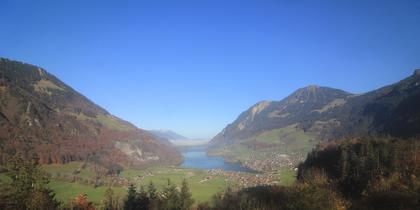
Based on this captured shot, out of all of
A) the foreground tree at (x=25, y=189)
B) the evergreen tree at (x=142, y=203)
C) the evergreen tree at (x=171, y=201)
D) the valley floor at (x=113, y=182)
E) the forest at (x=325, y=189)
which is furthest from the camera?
the valley floor at (x=113, y=182)

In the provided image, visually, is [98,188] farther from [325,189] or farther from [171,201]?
[325,189]

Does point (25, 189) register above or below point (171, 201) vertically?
above

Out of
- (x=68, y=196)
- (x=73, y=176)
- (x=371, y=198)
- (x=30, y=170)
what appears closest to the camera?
(x=371, y=198)

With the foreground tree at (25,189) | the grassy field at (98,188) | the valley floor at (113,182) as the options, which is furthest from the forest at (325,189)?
the grassy field at (98,188)

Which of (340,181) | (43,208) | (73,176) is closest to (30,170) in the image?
(43,208)

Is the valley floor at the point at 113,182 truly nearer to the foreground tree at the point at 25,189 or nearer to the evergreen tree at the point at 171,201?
the evergreen tree at the point at 171,201

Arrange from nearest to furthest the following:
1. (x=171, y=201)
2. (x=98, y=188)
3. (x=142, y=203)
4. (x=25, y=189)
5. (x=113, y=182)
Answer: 1. (x=25, y=189)
2. (x=142, y=203)
3. (x=171, y=201)
4. (x=98, y=188)
5. (x=113, y=182)

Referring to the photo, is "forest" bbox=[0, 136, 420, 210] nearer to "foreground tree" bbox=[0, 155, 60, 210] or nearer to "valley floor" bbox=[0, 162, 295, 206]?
"foreground tree" bbox=[0, 155, 60, 210]

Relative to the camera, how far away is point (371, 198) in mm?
60750

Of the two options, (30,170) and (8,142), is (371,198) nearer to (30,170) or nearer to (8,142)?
(30,170)

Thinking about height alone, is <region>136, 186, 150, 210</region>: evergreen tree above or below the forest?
below

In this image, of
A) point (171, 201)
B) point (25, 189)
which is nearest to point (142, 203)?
point (171, 201)

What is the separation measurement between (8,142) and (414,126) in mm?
185036

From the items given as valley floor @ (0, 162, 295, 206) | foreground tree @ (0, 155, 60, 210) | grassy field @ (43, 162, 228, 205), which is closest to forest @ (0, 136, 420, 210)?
foreground tree @ (0, 155, 60, 210)
